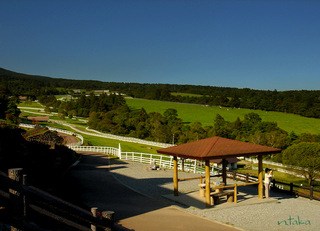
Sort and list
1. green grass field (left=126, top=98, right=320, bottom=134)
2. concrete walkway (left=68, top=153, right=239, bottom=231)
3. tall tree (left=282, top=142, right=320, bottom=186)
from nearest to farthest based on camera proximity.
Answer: concrete walkway (left=68, top=153, right=239, bottom=231) < tall tree (left=282, top=142, right=320, bottom=186) < green grass field (left=126, top=98, right=320, bottom=134)

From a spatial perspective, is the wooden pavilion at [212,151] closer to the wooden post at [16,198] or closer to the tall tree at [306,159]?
the wooden post at [16,198]

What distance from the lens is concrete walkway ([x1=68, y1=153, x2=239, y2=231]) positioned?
9766 mm

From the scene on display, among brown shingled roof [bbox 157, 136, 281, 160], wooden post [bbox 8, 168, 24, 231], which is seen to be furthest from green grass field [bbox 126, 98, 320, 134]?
wooden post [bbox 8, 168, 24, 231]

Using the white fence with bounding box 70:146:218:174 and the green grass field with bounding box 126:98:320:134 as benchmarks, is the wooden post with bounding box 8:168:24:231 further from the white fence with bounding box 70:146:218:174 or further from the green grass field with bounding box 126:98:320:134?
the green grass field with bounding box 126:98:320:134

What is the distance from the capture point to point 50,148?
17359mm

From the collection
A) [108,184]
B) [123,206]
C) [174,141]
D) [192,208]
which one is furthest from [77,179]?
[174,141]

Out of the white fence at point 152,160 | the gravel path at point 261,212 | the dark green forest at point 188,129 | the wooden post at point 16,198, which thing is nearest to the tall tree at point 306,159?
the dark green forest at point 188,129

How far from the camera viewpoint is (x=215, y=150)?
12.8 m

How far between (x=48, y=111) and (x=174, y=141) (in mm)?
66611

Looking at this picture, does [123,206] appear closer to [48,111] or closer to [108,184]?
[108,184]

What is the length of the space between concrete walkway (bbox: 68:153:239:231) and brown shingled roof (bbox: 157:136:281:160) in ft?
7.75

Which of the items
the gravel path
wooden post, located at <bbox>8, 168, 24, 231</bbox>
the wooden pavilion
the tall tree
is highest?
wooden post, located at <bbox>8, 168, 24, 231</bbox>

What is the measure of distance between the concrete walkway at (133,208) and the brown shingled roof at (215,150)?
2363mm

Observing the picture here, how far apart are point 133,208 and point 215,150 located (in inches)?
166
